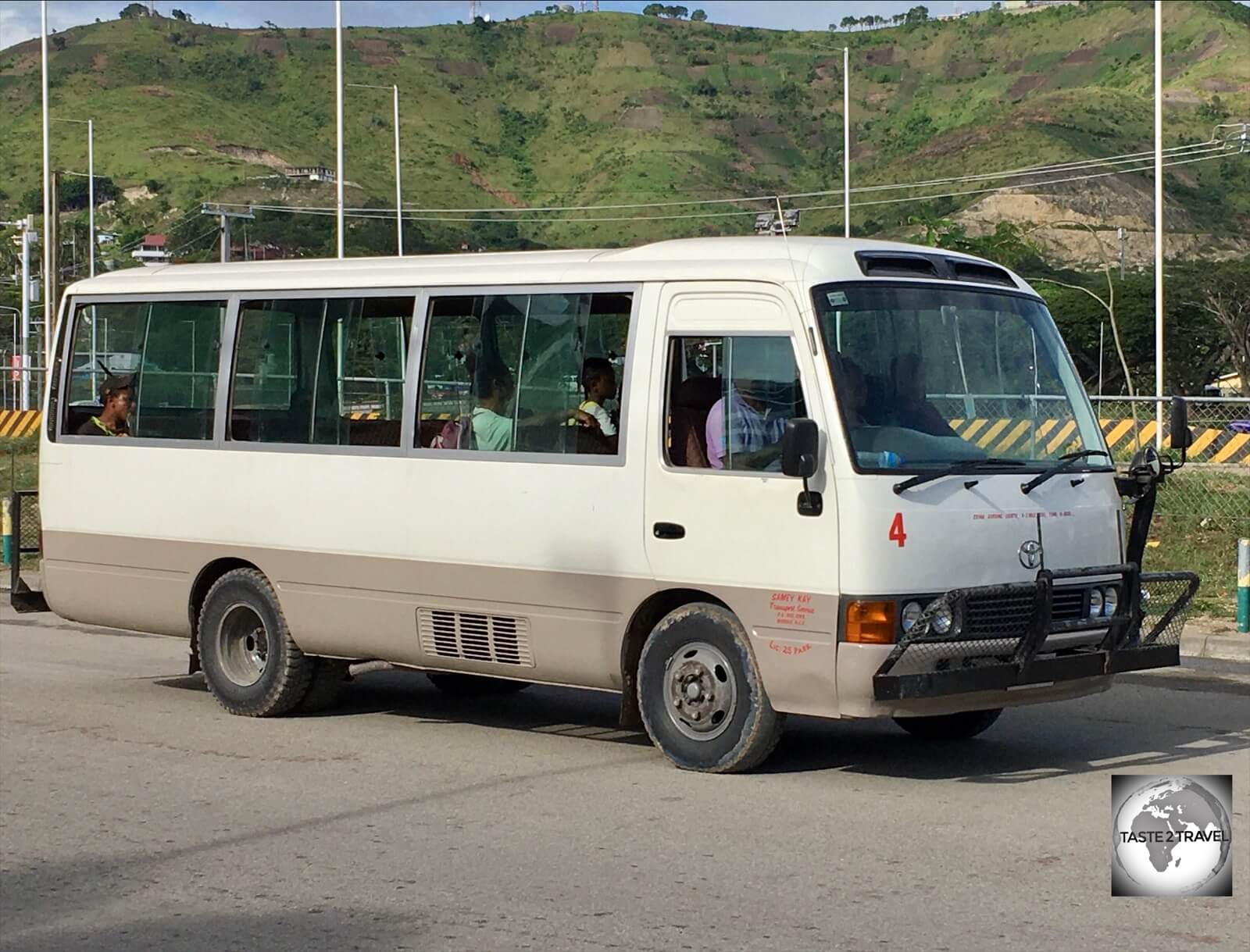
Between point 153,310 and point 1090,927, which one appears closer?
point 1090,927

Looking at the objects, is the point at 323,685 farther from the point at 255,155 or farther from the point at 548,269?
the point at 255,155

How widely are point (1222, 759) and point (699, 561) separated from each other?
9.20 ft

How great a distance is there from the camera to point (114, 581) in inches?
468

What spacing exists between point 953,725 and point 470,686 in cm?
341

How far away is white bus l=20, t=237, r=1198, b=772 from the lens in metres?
8.75

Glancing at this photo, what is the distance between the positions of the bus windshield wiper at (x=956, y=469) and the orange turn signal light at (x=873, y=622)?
1.71 feet

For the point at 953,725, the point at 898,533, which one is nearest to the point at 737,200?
the point at 953,725

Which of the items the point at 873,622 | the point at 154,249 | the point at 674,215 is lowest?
the point at 873,622

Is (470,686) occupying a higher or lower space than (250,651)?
lower

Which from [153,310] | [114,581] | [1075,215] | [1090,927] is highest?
[1075,215]

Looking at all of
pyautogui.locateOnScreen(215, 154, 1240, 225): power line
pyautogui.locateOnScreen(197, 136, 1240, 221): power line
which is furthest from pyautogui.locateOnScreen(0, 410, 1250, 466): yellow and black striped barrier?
pyautogui.locateOnScreen(215, 154, 1240, 225): power line

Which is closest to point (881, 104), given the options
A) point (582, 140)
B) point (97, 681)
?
point (582, 140)

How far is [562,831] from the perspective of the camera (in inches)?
319

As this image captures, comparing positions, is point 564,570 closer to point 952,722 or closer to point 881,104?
point 952,722
